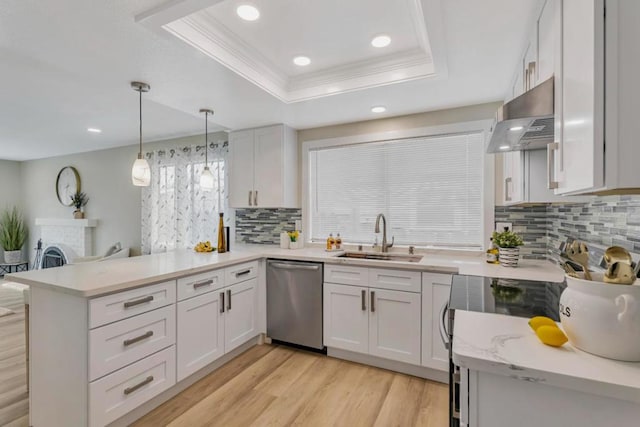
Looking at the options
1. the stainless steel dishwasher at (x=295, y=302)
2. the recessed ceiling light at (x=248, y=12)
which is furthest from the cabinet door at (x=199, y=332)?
the recessed ceiling light at (x=248, y=12)

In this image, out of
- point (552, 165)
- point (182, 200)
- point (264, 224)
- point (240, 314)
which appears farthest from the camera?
point (182, 200)

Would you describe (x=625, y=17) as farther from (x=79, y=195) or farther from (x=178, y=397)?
(x=79, y=195)

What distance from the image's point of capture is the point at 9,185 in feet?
20.6

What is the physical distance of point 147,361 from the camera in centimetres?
195

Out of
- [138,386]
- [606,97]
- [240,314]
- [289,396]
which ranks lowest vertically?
[289,396]

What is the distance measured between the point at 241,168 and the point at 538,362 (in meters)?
3.32

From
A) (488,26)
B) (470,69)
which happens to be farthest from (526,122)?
(470,69)

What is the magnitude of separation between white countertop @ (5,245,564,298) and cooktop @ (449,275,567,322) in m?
0.18

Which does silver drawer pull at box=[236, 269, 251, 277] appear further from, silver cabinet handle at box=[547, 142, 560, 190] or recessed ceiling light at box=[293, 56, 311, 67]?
silver cabinet handle at box=[547, 142, 560, 190]

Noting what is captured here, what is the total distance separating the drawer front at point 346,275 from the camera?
8.57 ft

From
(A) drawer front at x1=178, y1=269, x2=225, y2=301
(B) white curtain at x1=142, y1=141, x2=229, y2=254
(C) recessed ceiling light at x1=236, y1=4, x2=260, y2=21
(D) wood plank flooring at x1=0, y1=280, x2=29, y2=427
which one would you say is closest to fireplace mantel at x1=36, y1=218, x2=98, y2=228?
(B) white curtain at x1=142, y1=141, x2=229, y2=254

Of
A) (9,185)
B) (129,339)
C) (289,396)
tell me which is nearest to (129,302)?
(129,339)

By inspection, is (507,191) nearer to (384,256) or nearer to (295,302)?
(384,256)

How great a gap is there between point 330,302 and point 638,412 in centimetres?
215
